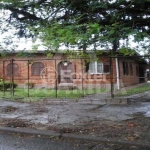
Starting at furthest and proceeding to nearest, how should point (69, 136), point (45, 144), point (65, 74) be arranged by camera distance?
point (65, 74)
point (69, 136)
point (45, 144)

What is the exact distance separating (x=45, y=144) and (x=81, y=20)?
2874mm

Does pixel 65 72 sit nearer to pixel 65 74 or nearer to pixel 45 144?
pixel 65 74

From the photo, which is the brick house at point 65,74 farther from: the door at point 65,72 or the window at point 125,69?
the window at point 125,69

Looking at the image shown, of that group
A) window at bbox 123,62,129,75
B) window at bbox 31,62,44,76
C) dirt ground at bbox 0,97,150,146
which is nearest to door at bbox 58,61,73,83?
window at bbox 31,62,44,76

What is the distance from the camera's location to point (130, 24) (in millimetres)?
5719

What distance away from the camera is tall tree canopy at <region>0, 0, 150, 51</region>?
4776 millimetres

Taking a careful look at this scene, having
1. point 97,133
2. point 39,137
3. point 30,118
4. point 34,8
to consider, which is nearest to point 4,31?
point 34,8

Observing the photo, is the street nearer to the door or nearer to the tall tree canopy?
the tall tree canopy

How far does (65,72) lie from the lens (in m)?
24.2

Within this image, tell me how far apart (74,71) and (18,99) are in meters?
10.8

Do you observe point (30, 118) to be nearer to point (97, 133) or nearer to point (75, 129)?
point (75, 129)

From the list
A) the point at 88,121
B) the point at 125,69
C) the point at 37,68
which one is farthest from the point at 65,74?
the point at 88,121

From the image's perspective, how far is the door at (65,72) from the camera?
2360 centimetres

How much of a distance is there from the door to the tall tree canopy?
1517 centimetres
